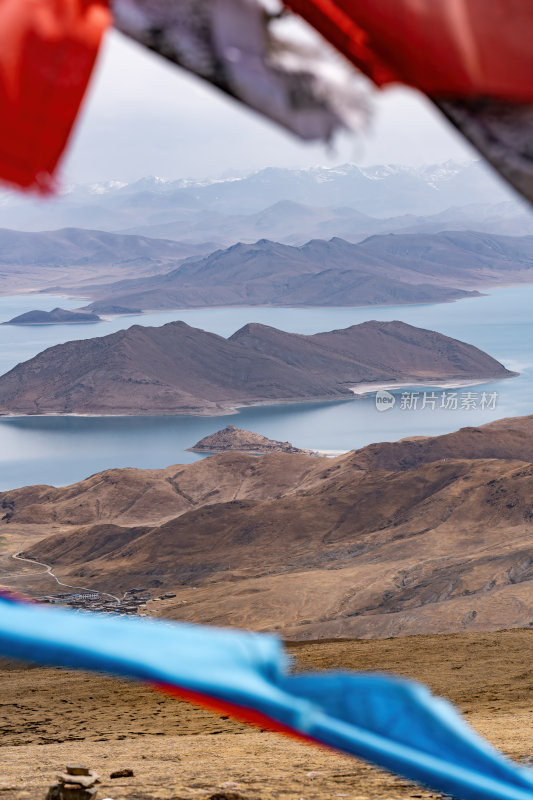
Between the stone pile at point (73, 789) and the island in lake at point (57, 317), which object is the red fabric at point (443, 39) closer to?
the stone pile at point (73, 789)

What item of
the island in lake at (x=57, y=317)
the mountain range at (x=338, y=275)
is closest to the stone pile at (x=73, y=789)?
the island in lake at (x=57, y=317)

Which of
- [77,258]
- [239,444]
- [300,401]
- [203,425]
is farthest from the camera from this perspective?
[77,258]

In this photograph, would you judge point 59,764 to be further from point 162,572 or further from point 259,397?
point 259,397

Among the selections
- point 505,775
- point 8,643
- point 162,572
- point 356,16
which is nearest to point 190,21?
point 356,16

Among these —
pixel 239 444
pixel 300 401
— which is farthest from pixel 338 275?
pixel 239 444

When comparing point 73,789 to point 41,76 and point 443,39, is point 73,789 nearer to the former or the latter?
point 41,76

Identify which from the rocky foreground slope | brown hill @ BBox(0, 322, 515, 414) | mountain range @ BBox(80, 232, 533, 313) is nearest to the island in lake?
mountain range @ BBox(80, 232, 533, 313)
